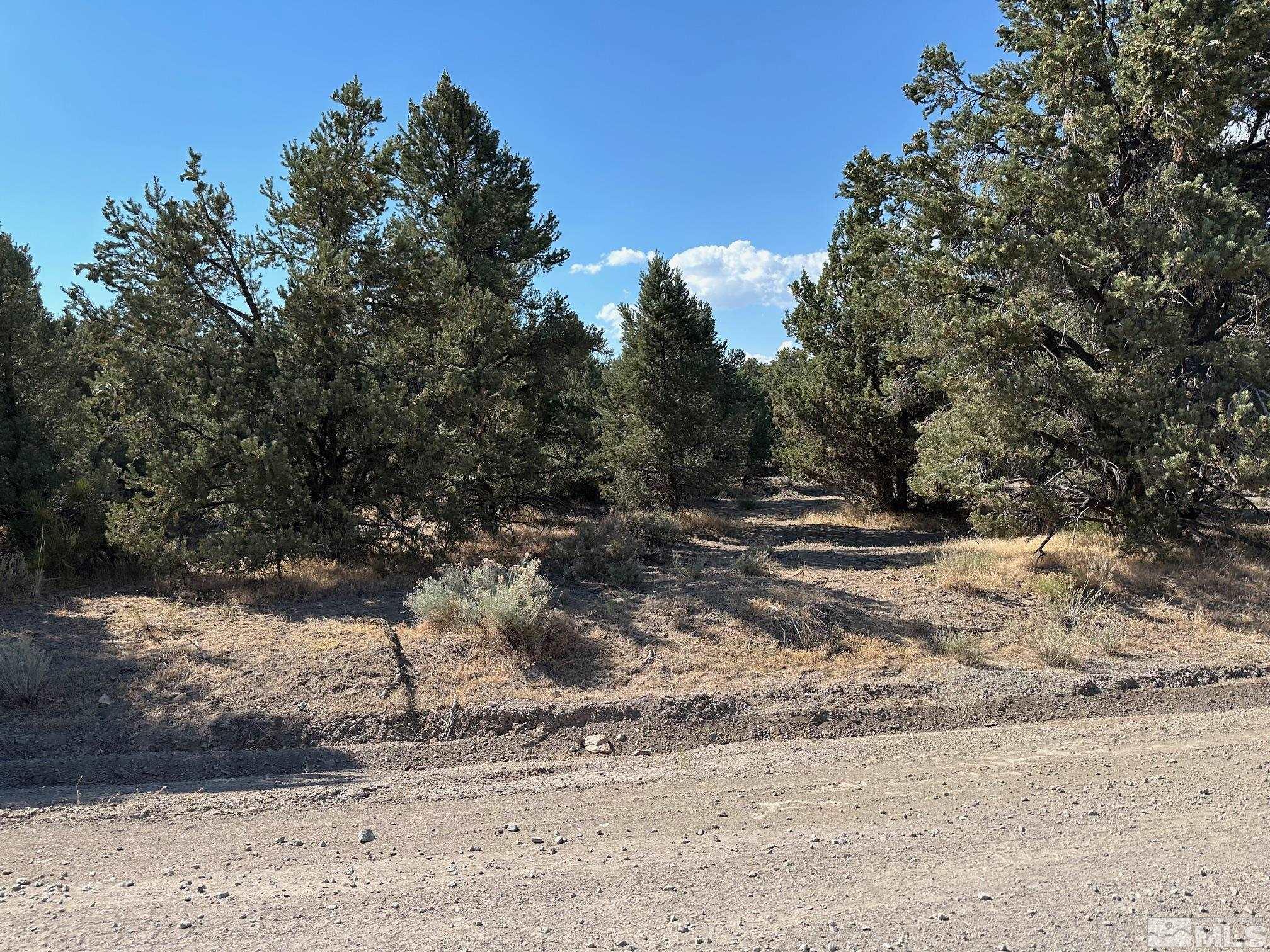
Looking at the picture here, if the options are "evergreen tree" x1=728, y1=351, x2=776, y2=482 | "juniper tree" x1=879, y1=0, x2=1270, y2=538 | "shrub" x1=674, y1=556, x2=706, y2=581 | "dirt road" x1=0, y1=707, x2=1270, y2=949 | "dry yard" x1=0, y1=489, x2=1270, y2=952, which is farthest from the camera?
"evergreen tree" x1=728, y1=351, x2=776, y2=482

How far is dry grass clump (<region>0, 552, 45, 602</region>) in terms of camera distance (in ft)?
31.2

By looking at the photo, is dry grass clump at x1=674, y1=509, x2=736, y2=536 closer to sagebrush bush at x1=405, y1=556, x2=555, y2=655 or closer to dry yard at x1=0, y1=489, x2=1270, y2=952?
dry yard at x1=0, y1=489, x2=1270, y2=952

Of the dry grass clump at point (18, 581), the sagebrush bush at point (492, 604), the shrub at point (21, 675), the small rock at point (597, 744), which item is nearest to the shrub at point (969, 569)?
the sagebrush bush at point (492, 604)

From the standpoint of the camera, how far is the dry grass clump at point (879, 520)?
61.9ft

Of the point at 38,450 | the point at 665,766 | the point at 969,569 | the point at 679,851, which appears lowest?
the point at 665,766

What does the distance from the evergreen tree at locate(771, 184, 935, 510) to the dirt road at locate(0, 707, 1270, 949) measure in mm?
11021

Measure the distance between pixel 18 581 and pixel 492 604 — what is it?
7.09 meters

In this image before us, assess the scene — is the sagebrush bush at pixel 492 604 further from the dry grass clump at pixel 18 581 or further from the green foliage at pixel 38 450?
the green foliage at pixel 38 450

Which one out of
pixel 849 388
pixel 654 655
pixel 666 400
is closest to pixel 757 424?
pixel 849 388

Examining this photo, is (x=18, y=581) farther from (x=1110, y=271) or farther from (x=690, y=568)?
(x=1110, y=271)

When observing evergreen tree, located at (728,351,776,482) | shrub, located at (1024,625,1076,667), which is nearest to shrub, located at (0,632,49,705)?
shrub, located at (1024,625,1076,667)

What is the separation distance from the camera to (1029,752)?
5621 millimetres

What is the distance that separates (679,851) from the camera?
4039mm

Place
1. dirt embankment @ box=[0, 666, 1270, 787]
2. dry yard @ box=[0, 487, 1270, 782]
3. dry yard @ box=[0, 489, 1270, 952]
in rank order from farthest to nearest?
dry yard @ box=[0, 487, 1270, 782] → dirt embankment @ box=[0, 666, 1270, 787] → dry yard @ box=[0, 489, 1270, 952]
